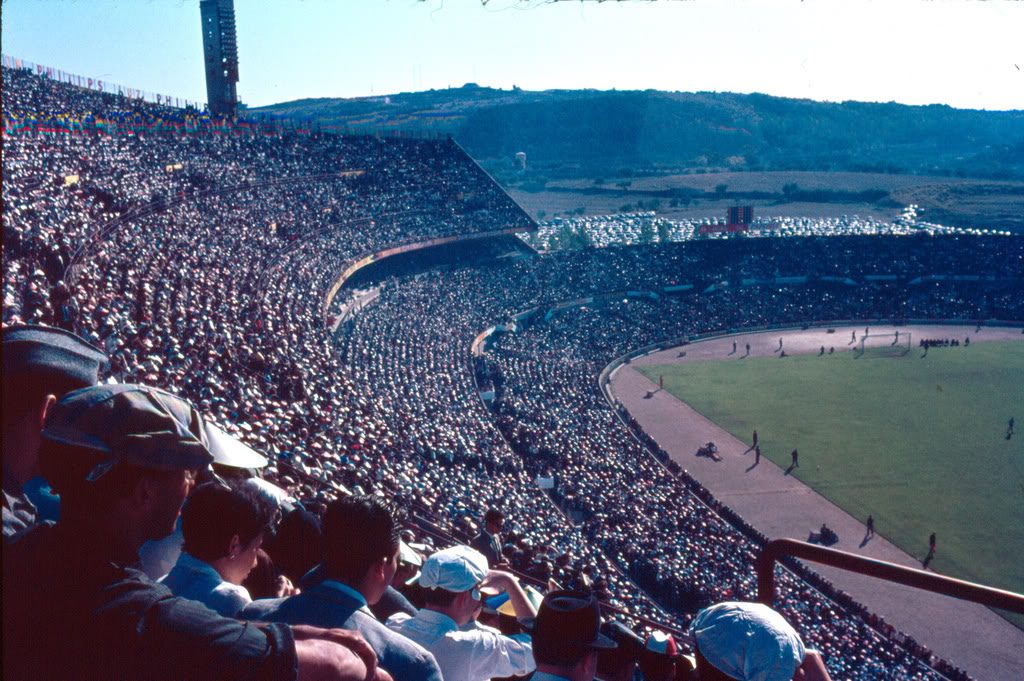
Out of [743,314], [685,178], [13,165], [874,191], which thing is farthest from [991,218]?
[13,165]

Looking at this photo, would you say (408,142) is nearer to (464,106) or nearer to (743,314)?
(743,314)

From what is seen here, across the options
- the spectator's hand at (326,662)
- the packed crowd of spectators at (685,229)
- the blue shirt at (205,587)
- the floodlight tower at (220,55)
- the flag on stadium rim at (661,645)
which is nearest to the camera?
the spectator's hand at (326,662)

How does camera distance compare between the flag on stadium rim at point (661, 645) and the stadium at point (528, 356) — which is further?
the stadium at point (528, 356)

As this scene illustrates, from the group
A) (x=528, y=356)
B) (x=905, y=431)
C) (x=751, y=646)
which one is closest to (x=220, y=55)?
(x=528, y=356)

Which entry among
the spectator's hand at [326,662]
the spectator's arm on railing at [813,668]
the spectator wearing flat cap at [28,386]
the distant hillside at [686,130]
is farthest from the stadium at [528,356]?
the distant hillside at [686,130]

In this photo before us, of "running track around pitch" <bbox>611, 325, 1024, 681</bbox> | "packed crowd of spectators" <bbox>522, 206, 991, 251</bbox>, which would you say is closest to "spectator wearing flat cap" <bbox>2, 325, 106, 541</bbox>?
"running track around pitch" <bbox>611, 325, 1024, 681</bbox>

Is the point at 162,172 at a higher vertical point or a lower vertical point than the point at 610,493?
higher

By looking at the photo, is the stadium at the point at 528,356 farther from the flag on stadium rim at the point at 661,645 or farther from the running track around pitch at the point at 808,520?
the flag on stadium rim at the point at 661,645
